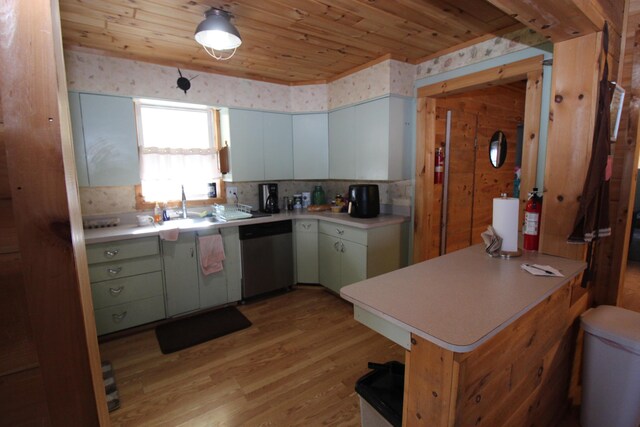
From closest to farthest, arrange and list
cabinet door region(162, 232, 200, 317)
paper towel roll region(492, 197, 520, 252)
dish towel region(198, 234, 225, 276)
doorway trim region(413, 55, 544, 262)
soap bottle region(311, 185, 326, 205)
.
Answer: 1. paper towel roll region(492, 197, 520, 252)
2. doorway trim region(413, 55, 544, 262)
3. cabinet door region(162, 232, 200, 317)
4. dish towel region(198, 234, 225, 276)
5. soap bottle region(311, 185, 326, 205)

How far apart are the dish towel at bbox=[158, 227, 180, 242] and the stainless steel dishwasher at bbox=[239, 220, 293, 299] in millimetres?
613

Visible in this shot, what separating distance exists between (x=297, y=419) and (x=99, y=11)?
9.19 ft

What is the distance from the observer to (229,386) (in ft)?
6.59

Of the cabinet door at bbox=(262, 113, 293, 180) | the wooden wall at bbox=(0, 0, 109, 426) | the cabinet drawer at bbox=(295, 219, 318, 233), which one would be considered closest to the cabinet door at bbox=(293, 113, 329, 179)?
the cabinet door at bbox=(262, 113, 293, 180)

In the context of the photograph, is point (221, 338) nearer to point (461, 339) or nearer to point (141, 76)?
point (461, 339)

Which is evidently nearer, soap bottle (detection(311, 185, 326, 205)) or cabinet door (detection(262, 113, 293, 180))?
cabinet door (detection(262, 113, 293, 180))

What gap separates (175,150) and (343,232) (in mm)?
1964

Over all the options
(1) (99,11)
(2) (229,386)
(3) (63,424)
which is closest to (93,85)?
(1) (99,11)

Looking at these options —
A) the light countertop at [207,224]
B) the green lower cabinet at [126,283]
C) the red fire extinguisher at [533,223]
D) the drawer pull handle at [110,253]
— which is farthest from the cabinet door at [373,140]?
the drawer pull handle at [110,253]

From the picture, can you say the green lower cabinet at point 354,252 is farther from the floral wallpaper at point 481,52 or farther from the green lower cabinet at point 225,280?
the floral wallpaper at point 481,52

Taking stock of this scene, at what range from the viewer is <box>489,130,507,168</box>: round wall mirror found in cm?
358

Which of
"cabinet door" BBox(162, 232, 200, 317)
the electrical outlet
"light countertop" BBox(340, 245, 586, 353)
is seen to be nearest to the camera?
"light countertop" BBox(340, 245, 586, 353)

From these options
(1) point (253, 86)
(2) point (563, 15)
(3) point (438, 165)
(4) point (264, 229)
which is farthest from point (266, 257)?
(2) point (563, 15)

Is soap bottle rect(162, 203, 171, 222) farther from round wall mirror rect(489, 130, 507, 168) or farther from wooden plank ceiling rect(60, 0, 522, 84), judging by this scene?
round wall mirror rect(489, 130, 507, 168)
